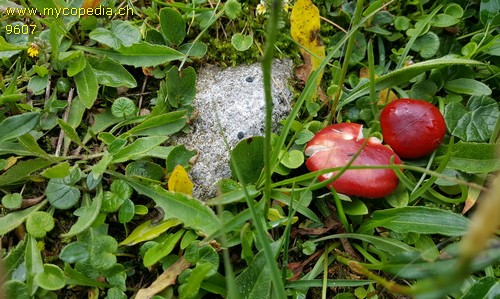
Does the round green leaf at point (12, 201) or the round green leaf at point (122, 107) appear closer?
the round green leaf at point (12, 201)

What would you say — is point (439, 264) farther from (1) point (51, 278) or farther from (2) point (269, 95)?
(1) point (51, 278)

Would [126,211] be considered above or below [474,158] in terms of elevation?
below

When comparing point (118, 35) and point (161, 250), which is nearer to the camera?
point (161, 250)

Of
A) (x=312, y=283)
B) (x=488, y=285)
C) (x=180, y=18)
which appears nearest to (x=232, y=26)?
(x=180, y=18)

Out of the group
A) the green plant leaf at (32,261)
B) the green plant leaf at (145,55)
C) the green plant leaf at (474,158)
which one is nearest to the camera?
the green plant leaf at (32,261)

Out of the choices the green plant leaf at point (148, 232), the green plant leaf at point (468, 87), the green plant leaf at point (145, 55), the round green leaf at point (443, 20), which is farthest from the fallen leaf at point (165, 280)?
the round green leaf at point (443, 20)

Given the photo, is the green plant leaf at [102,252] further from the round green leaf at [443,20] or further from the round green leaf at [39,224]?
the round green leaf at [443,20]

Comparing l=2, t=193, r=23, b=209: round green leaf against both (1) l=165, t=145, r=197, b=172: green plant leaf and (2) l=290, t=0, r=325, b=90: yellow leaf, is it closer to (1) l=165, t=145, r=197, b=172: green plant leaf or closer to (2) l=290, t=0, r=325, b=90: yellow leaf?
(1) l=165, t=145, r=197, b=172: green plant leaf

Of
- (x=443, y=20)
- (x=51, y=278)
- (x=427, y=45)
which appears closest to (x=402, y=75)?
(x=427, y=45)
